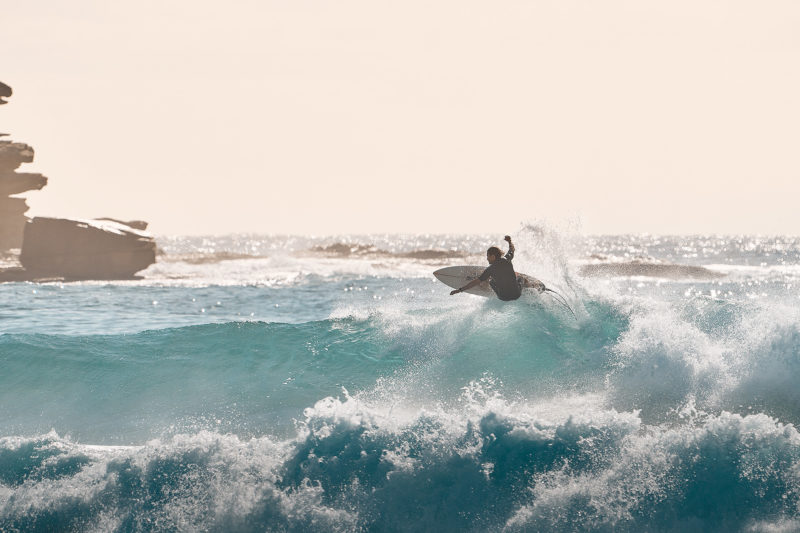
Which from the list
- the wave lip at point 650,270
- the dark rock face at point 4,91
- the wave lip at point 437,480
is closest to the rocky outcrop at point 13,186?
the dark rock face at point 4,91

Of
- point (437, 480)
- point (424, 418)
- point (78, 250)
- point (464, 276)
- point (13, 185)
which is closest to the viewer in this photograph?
point (437, 480)

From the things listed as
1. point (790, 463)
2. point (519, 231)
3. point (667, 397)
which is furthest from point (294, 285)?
point (790, 463)

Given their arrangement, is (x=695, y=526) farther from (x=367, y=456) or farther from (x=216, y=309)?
(x=216, y=309)

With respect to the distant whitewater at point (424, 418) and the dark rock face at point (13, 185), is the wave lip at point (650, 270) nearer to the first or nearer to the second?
the distant whitewater at point (424, 418)

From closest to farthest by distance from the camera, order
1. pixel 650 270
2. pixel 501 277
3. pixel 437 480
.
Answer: pixel 437 480, pixel 501 277, pixel 650 270

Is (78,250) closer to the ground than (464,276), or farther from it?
closer to the ground

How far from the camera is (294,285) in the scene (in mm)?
32312

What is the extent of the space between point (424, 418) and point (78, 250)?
3479 centimetres

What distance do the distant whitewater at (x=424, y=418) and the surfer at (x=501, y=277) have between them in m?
0.43

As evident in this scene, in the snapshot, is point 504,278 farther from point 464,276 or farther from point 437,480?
point 437,480

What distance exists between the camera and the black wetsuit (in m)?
13.5

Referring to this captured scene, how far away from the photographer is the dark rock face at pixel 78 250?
3703 cm

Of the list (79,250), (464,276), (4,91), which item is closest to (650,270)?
(464,276)

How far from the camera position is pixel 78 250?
1489 inches
